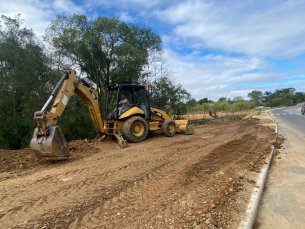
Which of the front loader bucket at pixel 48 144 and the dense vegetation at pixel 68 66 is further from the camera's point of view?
the dense vegetation at pixel 68 66

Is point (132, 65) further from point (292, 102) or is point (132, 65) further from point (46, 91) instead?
point (292, 102)

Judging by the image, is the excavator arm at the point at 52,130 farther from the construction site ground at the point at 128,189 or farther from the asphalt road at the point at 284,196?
the asphalt road at the point at 284,196

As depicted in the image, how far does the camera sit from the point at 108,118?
342 inches

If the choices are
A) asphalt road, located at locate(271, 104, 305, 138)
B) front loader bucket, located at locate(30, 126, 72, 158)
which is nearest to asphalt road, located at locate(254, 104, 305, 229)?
front loader bucket, located at locate(30, 126, 72, 158)

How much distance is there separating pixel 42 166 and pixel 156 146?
375 cm

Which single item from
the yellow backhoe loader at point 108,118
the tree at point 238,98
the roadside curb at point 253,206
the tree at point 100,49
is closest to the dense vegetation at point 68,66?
the tree at point 100,49

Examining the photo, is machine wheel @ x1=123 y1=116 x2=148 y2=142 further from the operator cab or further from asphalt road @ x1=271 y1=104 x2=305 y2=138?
asphalt road @ x1=271 y1=104 x2=305 y2=138

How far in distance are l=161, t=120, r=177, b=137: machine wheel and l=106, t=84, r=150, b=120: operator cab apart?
961mm

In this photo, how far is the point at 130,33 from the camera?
1598 centimetres

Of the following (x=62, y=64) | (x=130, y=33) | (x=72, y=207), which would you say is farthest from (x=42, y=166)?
(x=130, y=33)

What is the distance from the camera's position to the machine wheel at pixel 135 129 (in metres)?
8.07

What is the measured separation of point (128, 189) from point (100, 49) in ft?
41.4

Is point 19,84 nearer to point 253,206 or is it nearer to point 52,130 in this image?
point 52,130

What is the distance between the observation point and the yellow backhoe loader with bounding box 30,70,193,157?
17.0 ft
